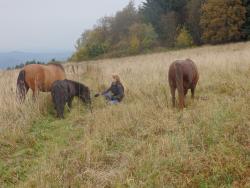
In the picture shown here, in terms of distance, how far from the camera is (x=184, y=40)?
37.8 meters

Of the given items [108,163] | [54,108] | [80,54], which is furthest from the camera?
[80,54]

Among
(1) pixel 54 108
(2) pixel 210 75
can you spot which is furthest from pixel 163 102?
(2) pixel 210 75

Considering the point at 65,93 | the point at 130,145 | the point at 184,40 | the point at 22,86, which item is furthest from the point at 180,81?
the point at 184,40

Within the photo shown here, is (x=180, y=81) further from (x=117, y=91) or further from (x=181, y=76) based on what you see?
(x=117, y=91)

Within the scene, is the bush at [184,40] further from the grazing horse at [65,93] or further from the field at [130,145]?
the grazing horse at [65,93]

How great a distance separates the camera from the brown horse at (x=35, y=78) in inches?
306

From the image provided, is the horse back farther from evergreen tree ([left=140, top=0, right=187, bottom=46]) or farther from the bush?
evergreen tree ([left=140, top=0, right=187, bottom=46])

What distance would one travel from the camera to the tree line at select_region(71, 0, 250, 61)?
33531 mm

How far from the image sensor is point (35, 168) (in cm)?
418

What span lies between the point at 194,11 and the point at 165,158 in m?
36.1

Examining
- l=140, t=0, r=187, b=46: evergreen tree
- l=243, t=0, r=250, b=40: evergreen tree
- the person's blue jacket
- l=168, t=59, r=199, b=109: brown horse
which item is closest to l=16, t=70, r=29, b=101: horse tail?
the person's blue jacket

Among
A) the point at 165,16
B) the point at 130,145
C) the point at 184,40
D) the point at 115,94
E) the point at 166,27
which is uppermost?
the point at 165,16

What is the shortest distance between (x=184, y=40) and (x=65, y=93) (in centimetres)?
3216

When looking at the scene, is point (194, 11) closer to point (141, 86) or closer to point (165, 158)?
point (141, 86)
